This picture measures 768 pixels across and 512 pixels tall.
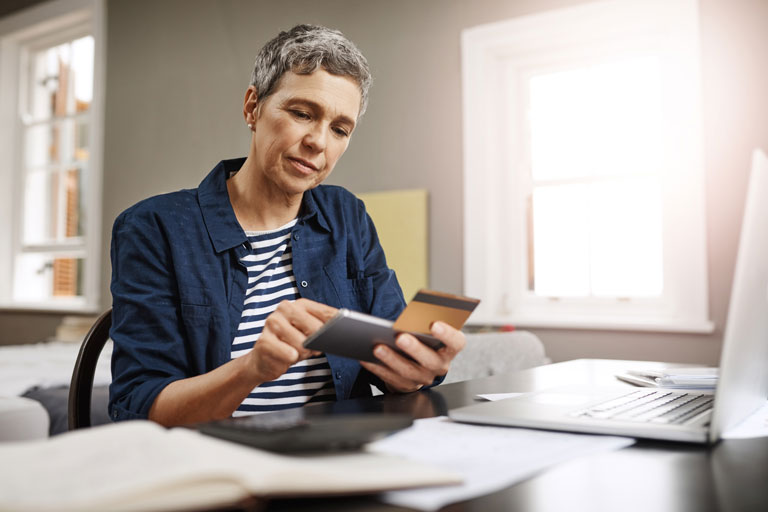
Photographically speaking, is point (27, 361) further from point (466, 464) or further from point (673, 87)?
point (673, 87)

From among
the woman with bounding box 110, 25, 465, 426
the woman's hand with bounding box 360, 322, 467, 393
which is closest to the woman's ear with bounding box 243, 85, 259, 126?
the woman with bounding box 110, 25, 465, 426

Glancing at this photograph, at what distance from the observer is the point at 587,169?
3.03 meters

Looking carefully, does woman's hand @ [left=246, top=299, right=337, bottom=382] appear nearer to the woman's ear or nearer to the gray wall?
the woman's ear

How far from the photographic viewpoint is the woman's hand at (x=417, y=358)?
33.8 inches

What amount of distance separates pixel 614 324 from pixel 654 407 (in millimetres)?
2001

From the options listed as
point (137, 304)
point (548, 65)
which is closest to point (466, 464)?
point (137, 304)

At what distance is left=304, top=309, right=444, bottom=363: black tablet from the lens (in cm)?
71

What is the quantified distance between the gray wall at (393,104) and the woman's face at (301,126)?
6.21 ft

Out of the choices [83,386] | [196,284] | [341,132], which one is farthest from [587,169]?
[83,386]

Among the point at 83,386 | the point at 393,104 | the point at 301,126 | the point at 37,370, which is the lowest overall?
→ the point at 37,370

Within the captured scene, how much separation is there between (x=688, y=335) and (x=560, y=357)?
1.74 ft

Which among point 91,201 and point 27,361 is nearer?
point 27,361

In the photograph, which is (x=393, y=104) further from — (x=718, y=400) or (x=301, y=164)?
(x=718, y=400)

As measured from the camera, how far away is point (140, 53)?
4500 millimetres
